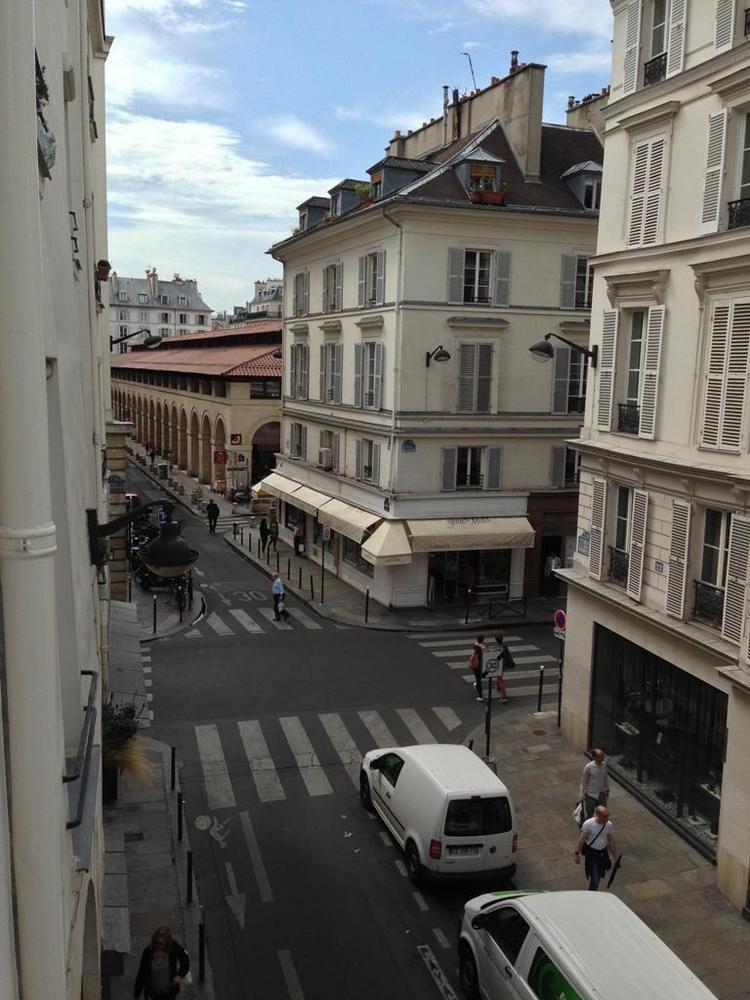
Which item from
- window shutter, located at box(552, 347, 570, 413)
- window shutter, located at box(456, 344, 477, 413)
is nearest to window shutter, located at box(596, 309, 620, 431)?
window shutter, located at box(456, 344, 477, 413)

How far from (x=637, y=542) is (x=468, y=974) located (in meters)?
7.64

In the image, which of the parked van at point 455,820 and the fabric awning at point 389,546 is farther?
the fabric awning at point 389,546

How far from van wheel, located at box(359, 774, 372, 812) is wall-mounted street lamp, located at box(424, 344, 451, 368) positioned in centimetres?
1466

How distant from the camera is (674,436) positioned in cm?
1402

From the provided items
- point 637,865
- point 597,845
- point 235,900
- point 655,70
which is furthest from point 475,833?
point 655,70

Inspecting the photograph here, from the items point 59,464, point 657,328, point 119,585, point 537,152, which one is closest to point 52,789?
point 59,464

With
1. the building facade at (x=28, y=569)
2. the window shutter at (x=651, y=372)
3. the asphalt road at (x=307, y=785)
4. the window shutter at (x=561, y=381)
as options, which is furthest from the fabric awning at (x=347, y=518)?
the building facade at (x=28, y=569)

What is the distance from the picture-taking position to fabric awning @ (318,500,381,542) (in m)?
28.0

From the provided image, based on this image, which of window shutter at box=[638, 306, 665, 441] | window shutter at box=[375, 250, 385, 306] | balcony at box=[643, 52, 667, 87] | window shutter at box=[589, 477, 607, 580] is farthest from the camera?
window shutter at box=[375, 250, 385, 306]

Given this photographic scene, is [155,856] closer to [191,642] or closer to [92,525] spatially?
[92,525]

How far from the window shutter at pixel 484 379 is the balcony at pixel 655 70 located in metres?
13.0

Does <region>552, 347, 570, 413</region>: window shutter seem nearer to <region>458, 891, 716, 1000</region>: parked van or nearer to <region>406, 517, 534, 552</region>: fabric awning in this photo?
<region>406, 517, 534, 552</region>: fabric awning

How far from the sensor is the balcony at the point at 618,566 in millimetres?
15695

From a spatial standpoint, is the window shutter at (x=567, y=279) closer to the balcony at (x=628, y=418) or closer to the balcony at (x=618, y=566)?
the balcony at (x=628, y=418)
